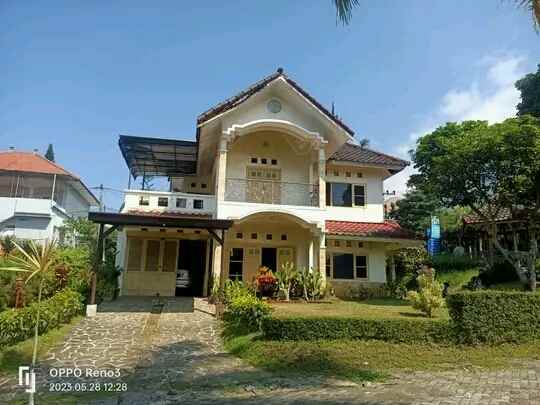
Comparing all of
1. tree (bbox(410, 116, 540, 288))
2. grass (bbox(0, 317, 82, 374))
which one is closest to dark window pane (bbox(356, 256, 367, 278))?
tree (bbox(410, 116, 540, 288))

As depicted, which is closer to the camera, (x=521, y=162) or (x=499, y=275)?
(x=521, y=162)

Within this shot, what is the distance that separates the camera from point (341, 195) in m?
20.8

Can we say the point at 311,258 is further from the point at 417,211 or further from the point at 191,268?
the point at 417,211

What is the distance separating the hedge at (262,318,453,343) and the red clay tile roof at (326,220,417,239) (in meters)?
8.31

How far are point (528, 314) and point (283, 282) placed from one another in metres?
8.47

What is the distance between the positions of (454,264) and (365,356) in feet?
65.3

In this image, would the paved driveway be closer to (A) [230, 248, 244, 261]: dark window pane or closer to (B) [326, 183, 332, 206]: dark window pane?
(A) [230, 248, 244, 261]: dark window pane

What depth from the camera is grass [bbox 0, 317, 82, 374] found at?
881cm

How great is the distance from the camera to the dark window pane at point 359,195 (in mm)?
20938

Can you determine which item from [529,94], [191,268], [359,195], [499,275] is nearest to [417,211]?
[529,94]

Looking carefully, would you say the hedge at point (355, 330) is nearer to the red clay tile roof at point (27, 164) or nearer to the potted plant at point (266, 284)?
the potted plant at point (266, 284)

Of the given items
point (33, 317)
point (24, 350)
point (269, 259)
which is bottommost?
point (24, 350)

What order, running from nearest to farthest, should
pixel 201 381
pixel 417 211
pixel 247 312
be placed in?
pixel 201 381
pixel 247 312
pixel 417 211

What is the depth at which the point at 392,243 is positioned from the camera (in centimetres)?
2006
